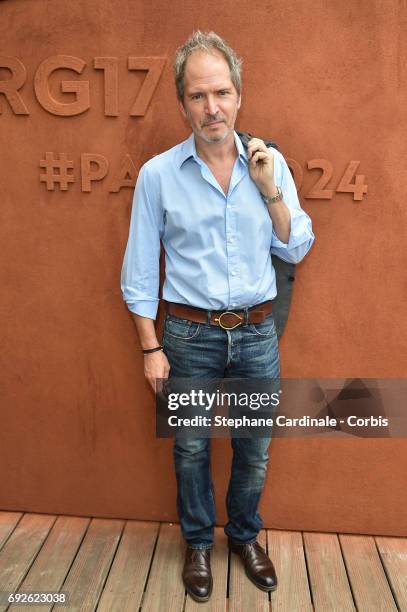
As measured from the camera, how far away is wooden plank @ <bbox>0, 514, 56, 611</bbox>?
260cm

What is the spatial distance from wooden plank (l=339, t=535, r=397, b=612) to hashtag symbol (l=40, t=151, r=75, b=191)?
2.00 metres

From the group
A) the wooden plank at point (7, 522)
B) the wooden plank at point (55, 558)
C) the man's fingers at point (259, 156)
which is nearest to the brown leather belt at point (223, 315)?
the man's fingers at point (259, 156)

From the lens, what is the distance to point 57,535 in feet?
9.49

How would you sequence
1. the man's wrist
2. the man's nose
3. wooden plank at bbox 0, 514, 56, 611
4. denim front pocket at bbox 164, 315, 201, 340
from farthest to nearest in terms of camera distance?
wooden plank at bbox 0, 514, 56, 611 → denim front pocket at bbox 164, 315, 201, 340 → the man's wrist → the man's nose

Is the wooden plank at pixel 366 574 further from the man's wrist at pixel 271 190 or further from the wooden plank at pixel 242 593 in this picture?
the man's wrist at pixel 271 190

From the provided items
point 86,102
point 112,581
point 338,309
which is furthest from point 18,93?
point 112,581

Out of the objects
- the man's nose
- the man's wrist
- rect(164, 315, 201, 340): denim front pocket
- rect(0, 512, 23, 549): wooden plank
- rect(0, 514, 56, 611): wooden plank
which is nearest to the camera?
the man's nose

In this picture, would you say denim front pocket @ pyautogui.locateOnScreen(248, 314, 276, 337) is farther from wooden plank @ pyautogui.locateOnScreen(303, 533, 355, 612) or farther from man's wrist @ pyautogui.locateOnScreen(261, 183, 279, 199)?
wooden plank @ pyautogui.locateOnScreen(303, 533, 355, 612)

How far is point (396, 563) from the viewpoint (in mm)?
2727

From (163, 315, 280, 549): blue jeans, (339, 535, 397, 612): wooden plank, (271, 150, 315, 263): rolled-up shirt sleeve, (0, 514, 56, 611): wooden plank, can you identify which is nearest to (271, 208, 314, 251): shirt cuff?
(271, 150, 315, 263): rolled-up shirt sleeve

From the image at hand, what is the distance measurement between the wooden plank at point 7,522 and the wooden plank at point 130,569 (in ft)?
1.71

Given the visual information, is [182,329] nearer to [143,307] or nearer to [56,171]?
[143,307]

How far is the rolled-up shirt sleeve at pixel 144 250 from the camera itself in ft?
7.59

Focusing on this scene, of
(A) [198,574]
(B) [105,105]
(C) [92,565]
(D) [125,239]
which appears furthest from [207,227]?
(C) [92,565]
